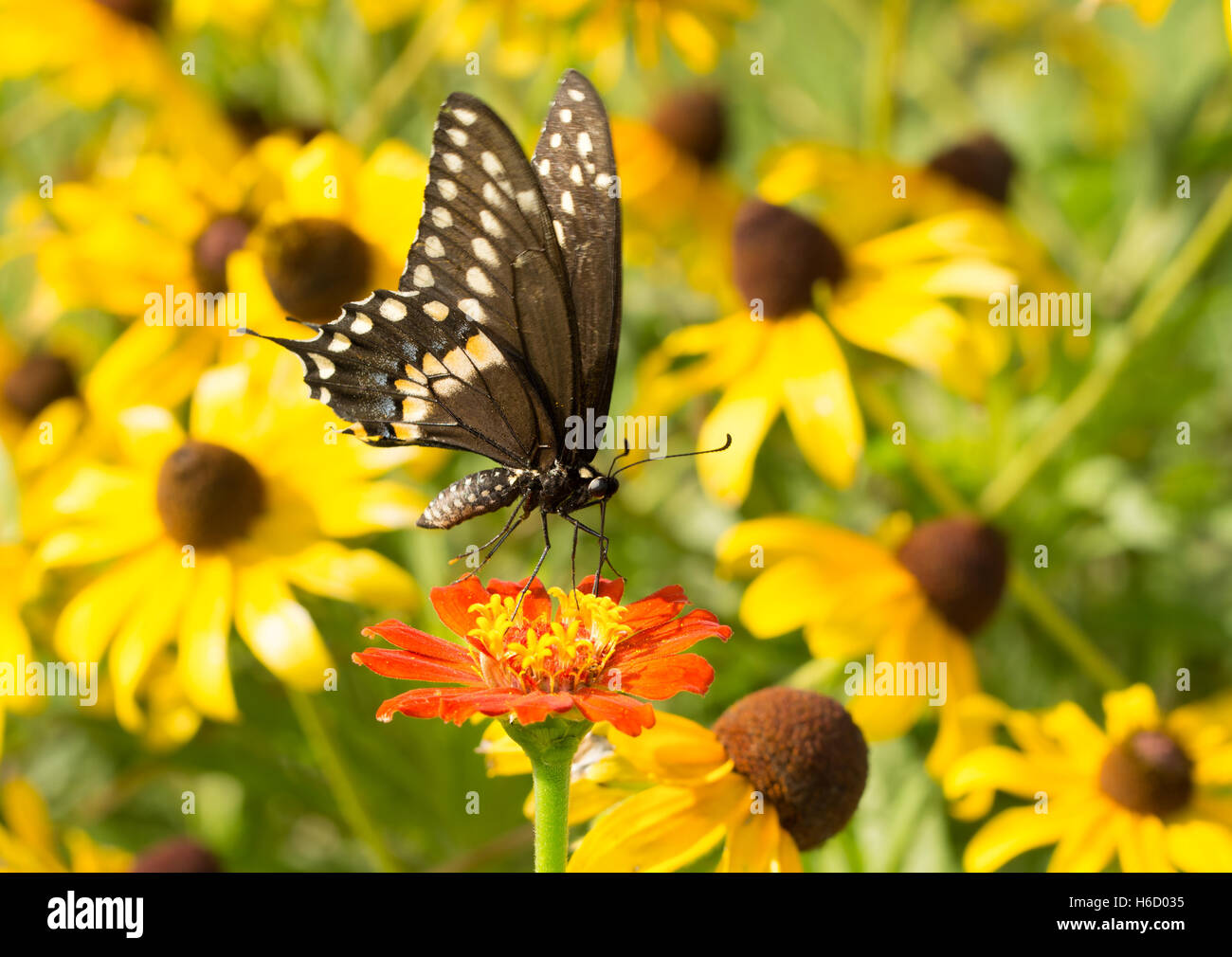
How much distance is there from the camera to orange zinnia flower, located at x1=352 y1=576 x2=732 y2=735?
57cm

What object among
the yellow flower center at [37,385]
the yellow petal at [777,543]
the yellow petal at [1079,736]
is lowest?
the yellow petal at [1079,736]

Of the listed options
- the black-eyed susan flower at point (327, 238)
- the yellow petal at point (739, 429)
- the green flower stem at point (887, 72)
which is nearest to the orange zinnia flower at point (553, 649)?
the yellow petal at point (739, 429)

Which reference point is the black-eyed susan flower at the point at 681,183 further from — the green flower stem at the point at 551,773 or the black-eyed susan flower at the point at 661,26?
the green flower stem at the point at 551,773

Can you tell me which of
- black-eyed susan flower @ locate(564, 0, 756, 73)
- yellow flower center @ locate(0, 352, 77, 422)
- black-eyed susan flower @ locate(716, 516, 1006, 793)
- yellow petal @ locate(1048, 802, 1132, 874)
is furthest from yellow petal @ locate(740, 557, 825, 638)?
yellow flower center @ locate(0, 352, 77, 422)

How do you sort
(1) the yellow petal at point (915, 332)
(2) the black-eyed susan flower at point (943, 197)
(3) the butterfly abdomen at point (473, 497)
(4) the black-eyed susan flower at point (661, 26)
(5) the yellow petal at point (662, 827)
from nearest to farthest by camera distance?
(5) the yellow petal at point (662, 827), (3) the butterfly abdomen at point (473, 497), (1) the yellow petal at point (915, 332), (2) the black-eyed susan flower at point (943, 197), (4) the black-eyed susan flower at point (661, 26)

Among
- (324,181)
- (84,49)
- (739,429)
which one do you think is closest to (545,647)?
(739,429)

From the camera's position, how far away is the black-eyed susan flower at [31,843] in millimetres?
897

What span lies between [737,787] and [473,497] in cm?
27

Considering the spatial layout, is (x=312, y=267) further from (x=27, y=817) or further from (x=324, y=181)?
(x=27, y=817)

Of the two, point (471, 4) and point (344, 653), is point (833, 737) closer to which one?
point (344, 653)

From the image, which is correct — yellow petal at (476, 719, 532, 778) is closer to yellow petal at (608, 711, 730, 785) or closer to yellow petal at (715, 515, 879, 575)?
yellow petal at (608, 711, 730, 785)

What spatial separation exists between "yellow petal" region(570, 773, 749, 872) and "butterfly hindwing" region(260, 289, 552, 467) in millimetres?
291

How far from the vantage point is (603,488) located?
2.85 feet

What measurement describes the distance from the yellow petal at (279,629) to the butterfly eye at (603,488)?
24 centimetres
